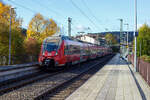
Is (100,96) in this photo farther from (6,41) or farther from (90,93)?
(6,41)

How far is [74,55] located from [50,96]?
12558mm

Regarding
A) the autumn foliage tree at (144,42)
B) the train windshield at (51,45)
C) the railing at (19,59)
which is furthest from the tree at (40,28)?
the train windshield at (51,45)

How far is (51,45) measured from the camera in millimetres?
16750

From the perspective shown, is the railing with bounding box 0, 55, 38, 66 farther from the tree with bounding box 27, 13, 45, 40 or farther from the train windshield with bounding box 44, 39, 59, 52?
the train windshield with bounding box 44, 39, 59, 52

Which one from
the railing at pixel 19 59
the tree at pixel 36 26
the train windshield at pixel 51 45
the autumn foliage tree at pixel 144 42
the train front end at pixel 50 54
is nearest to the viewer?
the train front end at pixel 50 54

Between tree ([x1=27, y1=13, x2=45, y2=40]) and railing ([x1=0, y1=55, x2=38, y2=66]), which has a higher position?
tree ([x1=27, y1=13, x2=45, y2=40])

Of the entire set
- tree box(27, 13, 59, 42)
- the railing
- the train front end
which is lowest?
the railing

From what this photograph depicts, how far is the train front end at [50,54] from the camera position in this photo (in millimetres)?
16219

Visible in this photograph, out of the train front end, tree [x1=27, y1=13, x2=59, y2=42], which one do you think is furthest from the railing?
the train front end

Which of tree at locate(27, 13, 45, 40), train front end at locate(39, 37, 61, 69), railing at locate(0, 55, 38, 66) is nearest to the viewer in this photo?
train front end at locate(39, 37, 61, 69)

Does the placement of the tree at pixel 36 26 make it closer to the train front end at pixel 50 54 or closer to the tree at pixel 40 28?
the tree at pixel 40 28

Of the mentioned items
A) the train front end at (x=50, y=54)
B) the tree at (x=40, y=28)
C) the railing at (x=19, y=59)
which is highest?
the tree at (x=40, y=28)

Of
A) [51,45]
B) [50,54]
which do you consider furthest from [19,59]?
[50,54]

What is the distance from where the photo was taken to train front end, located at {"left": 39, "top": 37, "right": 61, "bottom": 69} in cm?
1622
